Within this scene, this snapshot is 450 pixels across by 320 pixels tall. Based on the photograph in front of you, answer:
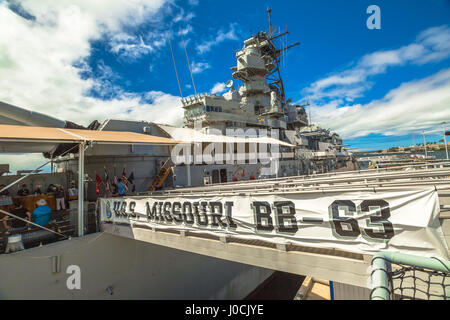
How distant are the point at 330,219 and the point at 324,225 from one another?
7.0 inches

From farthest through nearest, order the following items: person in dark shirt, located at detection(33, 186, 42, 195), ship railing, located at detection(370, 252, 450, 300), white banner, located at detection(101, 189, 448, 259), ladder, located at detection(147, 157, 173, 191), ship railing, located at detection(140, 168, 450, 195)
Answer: ladder, located at detection(147, 157, 173, 191), person in dark shirt, located at detection(33, 186, 42, 195), ship railing, located at detection(140, 168, 450, 195), white banner, located at detection(101, 189, 448, 259), ship railing, located at detection(370, 252, 450, 300)

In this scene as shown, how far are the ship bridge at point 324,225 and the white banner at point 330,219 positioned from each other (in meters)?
0.01

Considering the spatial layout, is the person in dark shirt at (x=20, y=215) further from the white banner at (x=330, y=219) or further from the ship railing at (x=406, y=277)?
the ship railing at (x=406, y=277)

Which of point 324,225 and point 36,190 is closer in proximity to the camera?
point 324,225

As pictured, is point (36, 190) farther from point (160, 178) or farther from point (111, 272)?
point (160, 178)

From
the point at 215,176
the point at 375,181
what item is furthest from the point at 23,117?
the point at 375,181

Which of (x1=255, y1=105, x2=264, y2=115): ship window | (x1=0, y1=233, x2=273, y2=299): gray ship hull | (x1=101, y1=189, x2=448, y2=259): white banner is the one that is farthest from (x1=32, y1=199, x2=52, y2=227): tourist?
(x1=255, y1=105, x2=264, y2=115): ship window

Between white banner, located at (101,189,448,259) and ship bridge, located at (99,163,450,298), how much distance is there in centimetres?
1

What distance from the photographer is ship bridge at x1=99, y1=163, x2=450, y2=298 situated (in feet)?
11.5

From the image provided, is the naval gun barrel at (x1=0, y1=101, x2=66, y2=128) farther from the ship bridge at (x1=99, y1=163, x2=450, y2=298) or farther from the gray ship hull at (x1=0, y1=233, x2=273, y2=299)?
the ship bridge at (x1=99, y1=163, x2=450, y2=298)

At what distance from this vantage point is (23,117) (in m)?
11.5

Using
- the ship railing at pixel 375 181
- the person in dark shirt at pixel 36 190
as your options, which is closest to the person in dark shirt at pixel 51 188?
the person in dark shirt at pixel 36 190

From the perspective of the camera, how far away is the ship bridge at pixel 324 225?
349 centimetres
